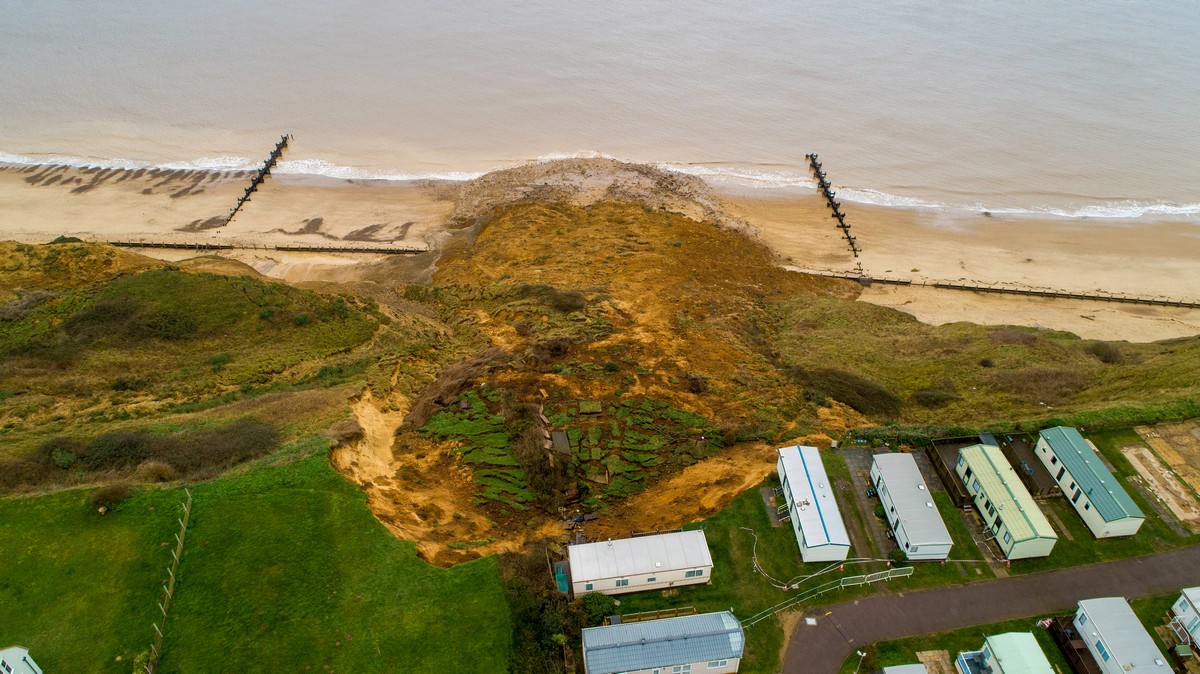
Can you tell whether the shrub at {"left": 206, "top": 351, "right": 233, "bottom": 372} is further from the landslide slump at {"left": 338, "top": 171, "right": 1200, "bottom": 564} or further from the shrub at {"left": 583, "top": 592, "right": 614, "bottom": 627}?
the shrub at {"left": 583, "top": 592, "right": 614, "bottom": 627}

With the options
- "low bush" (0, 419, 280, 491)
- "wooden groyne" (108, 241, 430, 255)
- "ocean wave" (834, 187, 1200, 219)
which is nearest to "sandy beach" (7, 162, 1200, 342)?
"wooden groyne" (108, 241, 430, 255)

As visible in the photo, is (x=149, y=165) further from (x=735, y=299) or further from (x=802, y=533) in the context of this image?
(x=802, y=533)

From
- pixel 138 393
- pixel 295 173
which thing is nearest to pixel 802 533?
pixel 138 393

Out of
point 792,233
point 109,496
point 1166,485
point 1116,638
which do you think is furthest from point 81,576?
point 792,233

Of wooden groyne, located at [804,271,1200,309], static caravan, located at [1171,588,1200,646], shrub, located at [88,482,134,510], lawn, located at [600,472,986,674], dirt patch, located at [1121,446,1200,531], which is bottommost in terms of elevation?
static caravan, located at [1171,588,1200,646]

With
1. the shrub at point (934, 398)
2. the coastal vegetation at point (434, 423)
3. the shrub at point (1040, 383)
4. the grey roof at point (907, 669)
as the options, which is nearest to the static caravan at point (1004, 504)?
the coastal vegetation at point (434, 423)

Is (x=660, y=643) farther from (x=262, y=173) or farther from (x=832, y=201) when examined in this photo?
(x=262, y=173)

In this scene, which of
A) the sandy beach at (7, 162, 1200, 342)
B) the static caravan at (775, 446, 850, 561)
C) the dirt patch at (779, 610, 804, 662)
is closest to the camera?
the dirt patch at (779, 610, 804, 662)
